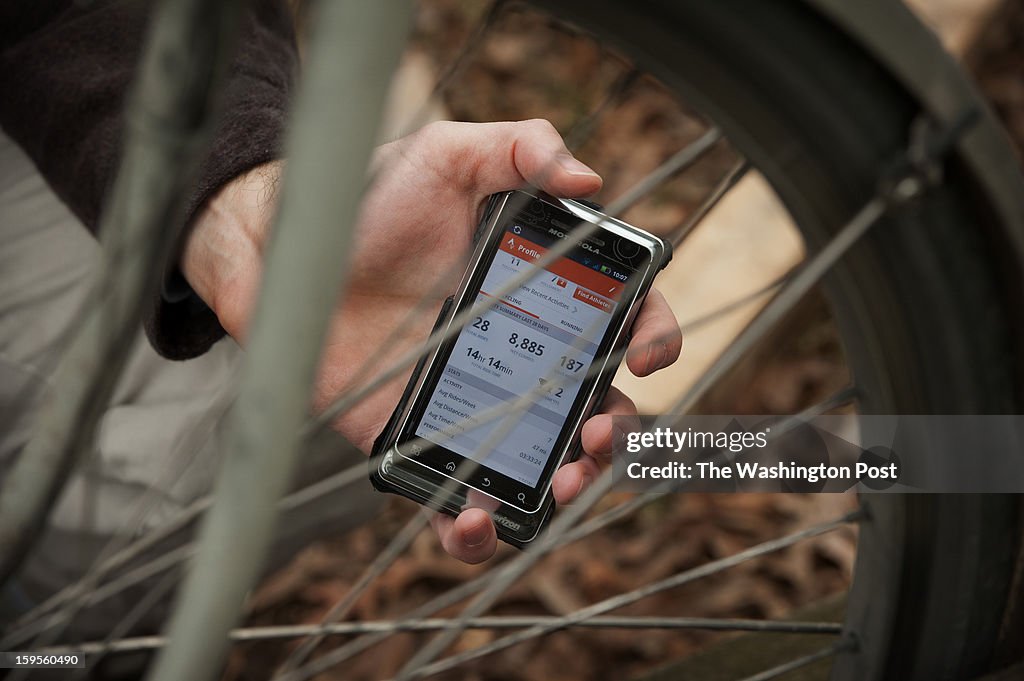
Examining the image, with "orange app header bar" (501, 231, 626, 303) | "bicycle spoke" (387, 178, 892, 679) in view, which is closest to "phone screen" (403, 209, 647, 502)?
"orange app header bar" (501, 231, 626, 303)

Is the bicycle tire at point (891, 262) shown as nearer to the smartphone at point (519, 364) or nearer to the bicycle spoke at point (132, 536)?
the smartphone at point (519, 364)

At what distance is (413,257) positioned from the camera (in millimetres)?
543

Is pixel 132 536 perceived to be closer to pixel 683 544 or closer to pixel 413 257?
pixel 413 257

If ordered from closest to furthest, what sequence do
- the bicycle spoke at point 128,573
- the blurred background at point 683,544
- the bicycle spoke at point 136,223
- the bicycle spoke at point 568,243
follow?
the bicycle spoke at point 136,223 → the bicycle spoke at point 568,243 → the bicycle spoke at point 128,573 → the blurred background at point 683,544

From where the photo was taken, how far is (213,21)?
0.71 ft

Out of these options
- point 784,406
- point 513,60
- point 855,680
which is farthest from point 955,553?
point 513,60

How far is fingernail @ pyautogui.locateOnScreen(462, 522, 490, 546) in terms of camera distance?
0.49m

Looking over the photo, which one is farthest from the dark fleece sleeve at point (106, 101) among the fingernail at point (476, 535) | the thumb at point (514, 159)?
the fingernail at point (476, 535)

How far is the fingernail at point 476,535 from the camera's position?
490 mm

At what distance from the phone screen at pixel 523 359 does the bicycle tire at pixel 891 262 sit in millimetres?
121

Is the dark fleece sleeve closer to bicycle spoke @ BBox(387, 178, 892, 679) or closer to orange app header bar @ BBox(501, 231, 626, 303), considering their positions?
orange app header bar @ BBox(501, 231, 626, 303)

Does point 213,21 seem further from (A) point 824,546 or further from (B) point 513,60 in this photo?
(B) point 513,60

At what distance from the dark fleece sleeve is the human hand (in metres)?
0.02

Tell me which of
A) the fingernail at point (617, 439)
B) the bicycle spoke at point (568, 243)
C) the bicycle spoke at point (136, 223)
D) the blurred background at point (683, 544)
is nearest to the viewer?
the bicycle spoke at point (136, 223)
